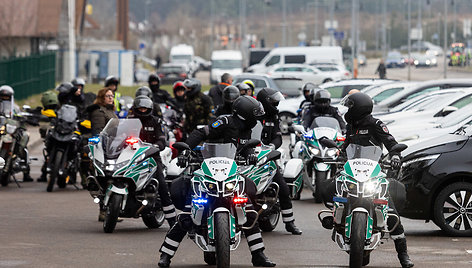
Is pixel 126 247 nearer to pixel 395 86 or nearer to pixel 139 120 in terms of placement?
pixel 139 120

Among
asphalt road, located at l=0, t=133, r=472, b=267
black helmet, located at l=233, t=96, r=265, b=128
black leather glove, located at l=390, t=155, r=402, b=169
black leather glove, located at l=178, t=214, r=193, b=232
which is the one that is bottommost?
asphalt road, located at l=0, t=133, r=472, b=267

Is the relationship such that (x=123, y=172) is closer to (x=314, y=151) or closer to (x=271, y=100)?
(x=271, y=100)

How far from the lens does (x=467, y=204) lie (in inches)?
498

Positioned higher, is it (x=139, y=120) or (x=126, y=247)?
(x=139, y=120)

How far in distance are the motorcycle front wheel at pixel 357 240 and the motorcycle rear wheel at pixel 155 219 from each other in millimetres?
4295

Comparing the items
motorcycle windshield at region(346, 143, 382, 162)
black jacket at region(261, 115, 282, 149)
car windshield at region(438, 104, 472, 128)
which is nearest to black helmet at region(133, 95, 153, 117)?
black jacket at region(261, 115, 282, 149)

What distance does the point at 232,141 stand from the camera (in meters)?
10.4

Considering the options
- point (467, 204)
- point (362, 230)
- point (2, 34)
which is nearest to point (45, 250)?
point (362, 230)

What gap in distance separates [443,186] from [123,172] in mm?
3482

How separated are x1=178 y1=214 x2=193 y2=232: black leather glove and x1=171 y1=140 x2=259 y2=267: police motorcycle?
0.22 ft

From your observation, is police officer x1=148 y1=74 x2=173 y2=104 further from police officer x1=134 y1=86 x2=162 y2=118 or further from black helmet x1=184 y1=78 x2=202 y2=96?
police officer x1=134 y1=86 x2=162 y2=118

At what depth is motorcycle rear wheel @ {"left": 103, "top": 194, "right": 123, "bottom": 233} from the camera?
1259 cm

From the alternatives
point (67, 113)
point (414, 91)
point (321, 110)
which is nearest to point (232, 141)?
point (321, 110)

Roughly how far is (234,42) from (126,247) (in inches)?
5189
